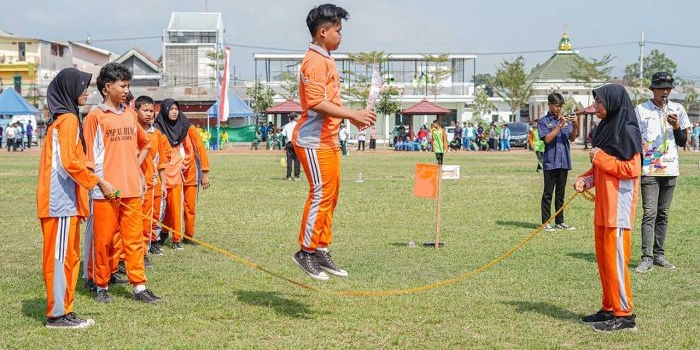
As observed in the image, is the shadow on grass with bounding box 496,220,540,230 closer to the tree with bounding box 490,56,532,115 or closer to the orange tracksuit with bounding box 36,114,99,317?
the orange tracksuit with bounding box 36,114,99,317

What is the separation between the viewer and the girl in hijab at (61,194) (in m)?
7.05

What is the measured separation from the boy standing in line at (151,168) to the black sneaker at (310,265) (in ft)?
9.18

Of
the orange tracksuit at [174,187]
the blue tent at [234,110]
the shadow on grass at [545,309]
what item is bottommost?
the shadow on grass at [545,309]

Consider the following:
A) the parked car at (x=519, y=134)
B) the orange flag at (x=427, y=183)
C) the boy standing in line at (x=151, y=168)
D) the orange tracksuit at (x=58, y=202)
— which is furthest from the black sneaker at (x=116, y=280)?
the parked car at (x=519, y=134)

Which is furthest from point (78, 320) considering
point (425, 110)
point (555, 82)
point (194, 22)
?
point (555, 82)

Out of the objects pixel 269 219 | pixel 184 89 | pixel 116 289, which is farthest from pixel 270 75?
pixel 116 289

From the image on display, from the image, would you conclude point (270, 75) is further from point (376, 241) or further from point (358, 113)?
point (358, 113)

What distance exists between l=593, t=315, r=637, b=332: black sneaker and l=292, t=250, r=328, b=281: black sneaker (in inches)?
96.6

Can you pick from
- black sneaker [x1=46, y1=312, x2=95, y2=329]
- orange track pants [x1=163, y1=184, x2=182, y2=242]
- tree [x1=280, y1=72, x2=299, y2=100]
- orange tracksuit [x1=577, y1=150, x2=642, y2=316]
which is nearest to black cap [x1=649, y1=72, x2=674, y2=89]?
orange tracksuit [x1=577, y1=150, x2=642, y2=316]

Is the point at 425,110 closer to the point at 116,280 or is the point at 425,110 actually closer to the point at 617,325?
the point at 116,280

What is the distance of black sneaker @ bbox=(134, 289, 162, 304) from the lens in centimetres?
815

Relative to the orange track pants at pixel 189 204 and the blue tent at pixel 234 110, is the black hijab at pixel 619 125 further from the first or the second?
the blue tent at pixel 234 110

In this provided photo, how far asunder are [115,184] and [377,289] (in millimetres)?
2939

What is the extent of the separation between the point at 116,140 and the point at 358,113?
2511mm
